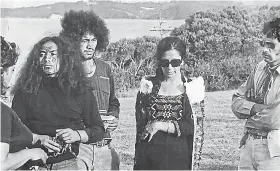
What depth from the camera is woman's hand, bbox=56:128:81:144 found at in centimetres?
423

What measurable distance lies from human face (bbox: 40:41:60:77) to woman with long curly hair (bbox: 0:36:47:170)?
0.21 metres

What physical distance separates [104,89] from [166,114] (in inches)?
20.5

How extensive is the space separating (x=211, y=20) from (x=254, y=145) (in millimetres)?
1025

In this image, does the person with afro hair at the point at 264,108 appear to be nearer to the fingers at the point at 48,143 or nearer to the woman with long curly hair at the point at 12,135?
the fingers at the point at 48,143

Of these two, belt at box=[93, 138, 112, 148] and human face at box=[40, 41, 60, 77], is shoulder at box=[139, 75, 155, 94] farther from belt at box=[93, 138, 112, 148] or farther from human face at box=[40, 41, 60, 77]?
human face at box=[40, 41, 60, 77]

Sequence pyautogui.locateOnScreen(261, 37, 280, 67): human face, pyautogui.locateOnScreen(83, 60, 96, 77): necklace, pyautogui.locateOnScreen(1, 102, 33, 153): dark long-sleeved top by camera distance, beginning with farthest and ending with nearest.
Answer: pyautogui.locateOnScreen(83, 60, 96, 77): necklace
pyautogui.locateOnScreen(261, 37, 280, 67): human face
pyautogui.locateOnScreen(1, 102, 33, 153): dark long-sleeved top

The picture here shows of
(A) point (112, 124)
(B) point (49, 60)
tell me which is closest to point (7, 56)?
(B) point (49, 60)

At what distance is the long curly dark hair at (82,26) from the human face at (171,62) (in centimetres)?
49

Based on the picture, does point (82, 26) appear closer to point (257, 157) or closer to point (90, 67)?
point (90, 67)

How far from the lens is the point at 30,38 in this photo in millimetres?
4312

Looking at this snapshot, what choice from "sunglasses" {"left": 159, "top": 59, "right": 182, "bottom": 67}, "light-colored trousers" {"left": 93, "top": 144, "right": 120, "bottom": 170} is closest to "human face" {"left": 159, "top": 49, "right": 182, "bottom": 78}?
"sunglasses" {"left": 159, "top": 59, "right": 182, "bottom": 67}

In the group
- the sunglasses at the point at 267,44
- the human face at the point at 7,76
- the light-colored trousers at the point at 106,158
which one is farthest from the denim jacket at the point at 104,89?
the sunglasses at the point at 267,44

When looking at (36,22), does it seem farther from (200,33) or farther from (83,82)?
(200,33)

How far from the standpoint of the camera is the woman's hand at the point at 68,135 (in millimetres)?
4227
